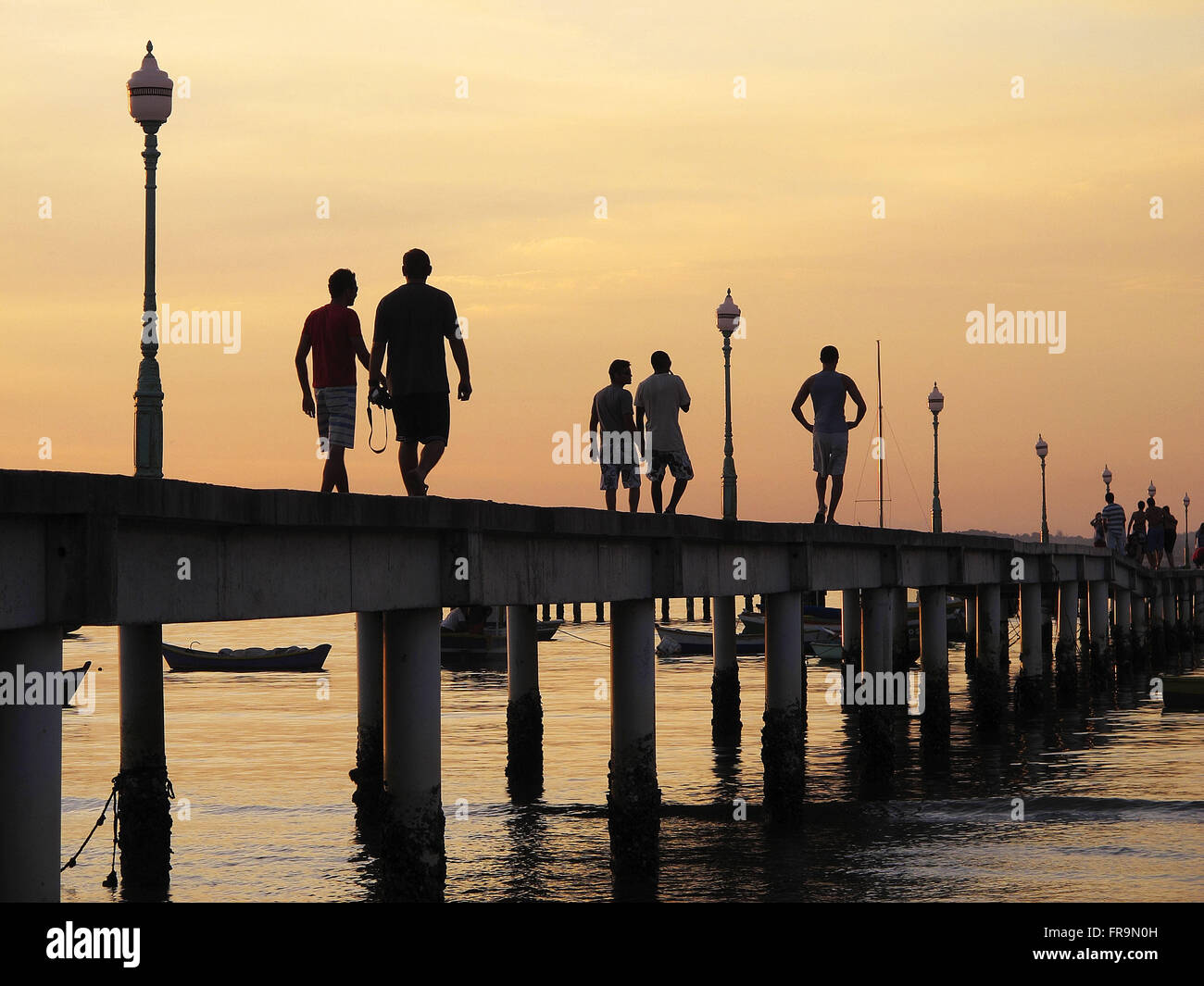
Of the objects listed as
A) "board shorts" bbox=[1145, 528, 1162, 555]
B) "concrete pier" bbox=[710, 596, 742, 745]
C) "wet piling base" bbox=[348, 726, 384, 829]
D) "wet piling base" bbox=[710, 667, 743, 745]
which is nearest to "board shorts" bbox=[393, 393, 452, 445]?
"wet piling base" bbox=[348, 726, 384, 829]

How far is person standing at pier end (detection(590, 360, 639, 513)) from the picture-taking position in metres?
21.1

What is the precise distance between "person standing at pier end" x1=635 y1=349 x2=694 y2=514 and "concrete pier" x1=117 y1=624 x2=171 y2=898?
655 centimetres

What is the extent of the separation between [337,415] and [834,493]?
34.5 feet

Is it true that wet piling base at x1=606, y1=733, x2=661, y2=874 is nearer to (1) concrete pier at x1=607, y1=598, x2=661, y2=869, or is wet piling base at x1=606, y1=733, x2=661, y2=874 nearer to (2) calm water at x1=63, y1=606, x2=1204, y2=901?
(1) concrete pier at x1=607, y1=598, x2=661, y2=869

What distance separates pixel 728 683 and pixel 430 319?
24613mm

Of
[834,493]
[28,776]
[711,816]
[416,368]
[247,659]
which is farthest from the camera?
[247,659]

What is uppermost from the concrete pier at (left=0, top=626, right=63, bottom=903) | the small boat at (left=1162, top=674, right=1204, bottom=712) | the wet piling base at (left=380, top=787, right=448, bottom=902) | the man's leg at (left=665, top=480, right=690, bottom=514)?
the man's leg at (left=665, top=480, right=690, bottom=514)

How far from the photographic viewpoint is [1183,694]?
44375mm

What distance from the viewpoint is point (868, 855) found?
2195 centimetres

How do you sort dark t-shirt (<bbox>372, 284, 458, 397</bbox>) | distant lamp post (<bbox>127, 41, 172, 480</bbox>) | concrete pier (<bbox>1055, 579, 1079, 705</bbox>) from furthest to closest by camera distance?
concrete pier (<bbox>1055, 579, 1079, 705</bbox>) < distant lamp post (<bbox>127, 41, 172, 480</bbox>) < dark t-shirt (<bbox>372, 284, 458, 397</bbox>)

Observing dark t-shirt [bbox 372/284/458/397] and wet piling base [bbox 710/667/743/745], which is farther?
wet piling base [bbox 710/667/743/745]

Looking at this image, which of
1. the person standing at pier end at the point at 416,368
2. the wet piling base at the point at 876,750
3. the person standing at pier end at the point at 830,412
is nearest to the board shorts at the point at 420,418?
the person standing at pier end at the point at 416,368

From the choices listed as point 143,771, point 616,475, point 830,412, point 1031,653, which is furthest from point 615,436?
point 1031,653

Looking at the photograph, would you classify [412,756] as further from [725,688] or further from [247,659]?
[247,659]
